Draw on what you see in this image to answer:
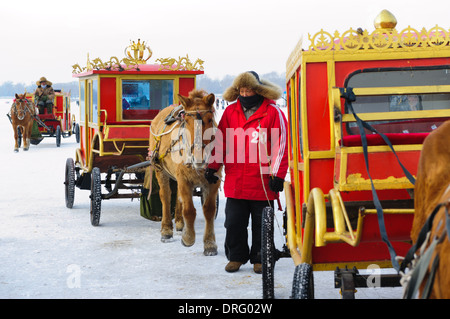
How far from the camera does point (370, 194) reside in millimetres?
4191

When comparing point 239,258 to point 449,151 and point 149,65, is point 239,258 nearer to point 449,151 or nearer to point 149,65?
point 449,151

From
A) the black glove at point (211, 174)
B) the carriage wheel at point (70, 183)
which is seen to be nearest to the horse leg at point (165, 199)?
the black glove at point (211, 174)

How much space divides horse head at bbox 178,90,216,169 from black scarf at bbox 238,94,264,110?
0.75m

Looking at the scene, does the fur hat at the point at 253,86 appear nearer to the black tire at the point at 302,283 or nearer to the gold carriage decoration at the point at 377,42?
the gold carriage decoration at the point at 377,42

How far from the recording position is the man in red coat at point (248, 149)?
6.26 m

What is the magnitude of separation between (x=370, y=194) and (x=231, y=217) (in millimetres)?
2460

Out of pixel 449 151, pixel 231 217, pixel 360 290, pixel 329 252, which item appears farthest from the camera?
pixel 231 217

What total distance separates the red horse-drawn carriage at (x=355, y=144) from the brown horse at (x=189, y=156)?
2012 millimetres

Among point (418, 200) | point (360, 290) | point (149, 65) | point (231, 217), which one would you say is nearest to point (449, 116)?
point (418, 200)

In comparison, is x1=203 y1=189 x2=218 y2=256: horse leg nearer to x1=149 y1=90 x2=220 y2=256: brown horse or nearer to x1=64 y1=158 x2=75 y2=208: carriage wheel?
x1=149 y1=90 x2=220 y2=256: brown horse

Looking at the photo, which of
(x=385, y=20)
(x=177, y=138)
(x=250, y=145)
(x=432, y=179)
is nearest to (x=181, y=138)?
(x=177, y=138)

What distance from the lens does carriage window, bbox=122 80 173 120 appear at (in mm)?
10211

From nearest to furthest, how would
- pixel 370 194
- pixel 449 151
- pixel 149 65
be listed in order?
1. pixel 449 151
2. pixel 370 194
3. pixel 149 65

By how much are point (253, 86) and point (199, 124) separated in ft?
3.08
